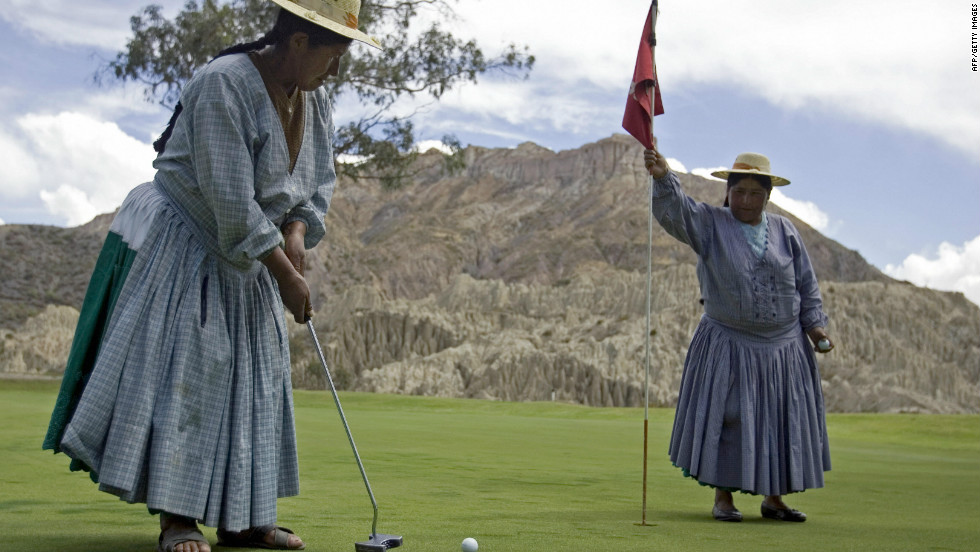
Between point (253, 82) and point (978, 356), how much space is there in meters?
68.4

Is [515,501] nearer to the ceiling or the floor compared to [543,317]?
nearer to the floor

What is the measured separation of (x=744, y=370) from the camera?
5816 millimetres

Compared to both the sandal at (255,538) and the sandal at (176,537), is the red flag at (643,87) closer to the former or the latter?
the sandal at (255,538)

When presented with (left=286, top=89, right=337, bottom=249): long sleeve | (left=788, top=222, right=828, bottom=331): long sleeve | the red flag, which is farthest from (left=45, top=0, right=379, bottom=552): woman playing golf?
(left=788, top=222, right=828, bottom=331): long sleeve

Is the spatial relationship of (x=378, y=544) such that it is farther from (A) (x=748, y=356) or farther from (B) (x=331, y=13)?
(A) (x=748, y=356)

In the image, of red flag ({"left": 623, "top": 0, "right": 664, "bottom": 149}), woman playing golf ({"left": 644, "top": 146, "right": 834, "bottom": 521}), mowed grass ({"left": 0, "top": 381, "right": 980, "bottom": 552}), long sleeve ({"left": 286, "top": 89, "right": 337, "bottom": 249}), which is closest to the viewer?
long sleeve ({"left": 286, "top": 89, "right": 337, "bottom": 249})

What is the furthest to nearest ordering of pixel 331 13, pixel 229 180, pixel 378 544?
1. pixel 331 13
2. pixel 229 180
3. pixel 378 544

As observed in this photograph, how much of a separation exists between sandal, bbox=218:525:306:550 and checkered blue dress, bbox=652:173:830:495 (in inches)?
110

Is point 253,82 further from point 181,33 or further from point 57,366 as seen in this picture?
point 57,366

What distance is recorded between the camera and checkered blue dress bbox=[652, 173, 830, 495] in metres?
5.73

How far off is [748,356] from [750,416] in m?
0.34

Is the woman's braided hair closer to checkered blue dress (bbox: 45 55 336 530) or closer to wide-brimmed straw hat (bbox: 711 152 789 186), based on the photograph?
checkered blue dress (bbox: 45 55 336 530)

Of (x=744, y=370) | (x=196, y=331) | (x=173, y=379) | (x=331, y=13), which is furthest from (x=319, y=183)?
(x=744, y=370)

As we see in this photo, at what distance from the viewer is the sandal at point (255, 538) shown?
354 centimetres
